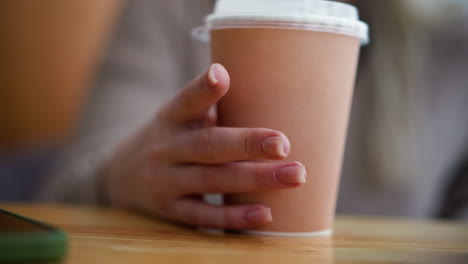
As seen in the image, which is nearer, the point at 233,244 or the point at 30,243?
the point at 30,243

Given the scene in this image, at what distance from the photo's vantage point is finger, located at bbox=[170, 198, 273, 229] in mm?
561

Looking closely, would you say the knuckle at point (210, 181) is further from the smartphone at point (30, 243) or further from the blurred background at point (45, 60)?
the blurred background at point (45, 60)

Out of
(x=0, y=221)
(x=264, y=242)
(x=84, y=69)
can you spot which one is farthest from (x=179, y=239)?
(x=84, y=69)

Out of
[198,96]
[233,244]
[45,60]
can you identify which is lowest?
[233,244]

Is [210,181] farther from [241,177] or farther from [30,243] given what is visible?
[30,243]

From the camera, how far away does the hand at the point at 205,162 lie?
1.72 feet

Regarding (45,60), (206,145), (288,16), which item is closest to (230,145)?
(206,145)

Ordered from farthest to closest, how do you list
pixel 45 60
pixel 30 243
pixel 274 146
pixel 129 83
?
pixel 45 60 < pixel 129 83 < pixel 274 146 < pixel 30 243

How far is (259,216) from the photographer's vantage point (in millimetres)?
559

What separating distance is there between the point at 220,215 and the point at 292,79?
175 mm

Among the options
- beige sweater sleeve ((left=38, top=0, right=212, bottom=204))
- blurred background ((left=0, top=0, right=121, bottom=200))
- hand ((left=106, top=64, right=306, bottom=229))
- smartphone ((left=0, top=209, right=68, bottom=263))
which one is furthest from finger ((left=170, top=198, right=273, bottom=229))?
blurred background ((left=0, top=0, right=121, bottom=200))

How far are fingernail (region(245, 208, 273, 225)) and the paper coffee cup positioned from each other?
0.06ft

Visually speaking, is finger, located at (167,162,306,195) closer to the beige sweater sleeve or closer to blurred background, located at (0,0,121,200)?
the beige sweater sleeve

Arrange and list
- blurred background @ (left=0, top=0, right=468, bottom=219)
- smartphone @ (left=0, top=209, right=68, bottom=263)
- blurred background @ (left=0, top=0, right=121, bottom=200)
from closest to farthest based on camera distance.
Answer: smartphone @ (left=0, top=209, right=68, bottom=263) < blurred background @ (left=0, top=0, right=468, bottom=219) < blurred background @ (left=0, top=0, right=121, bottom=200)
